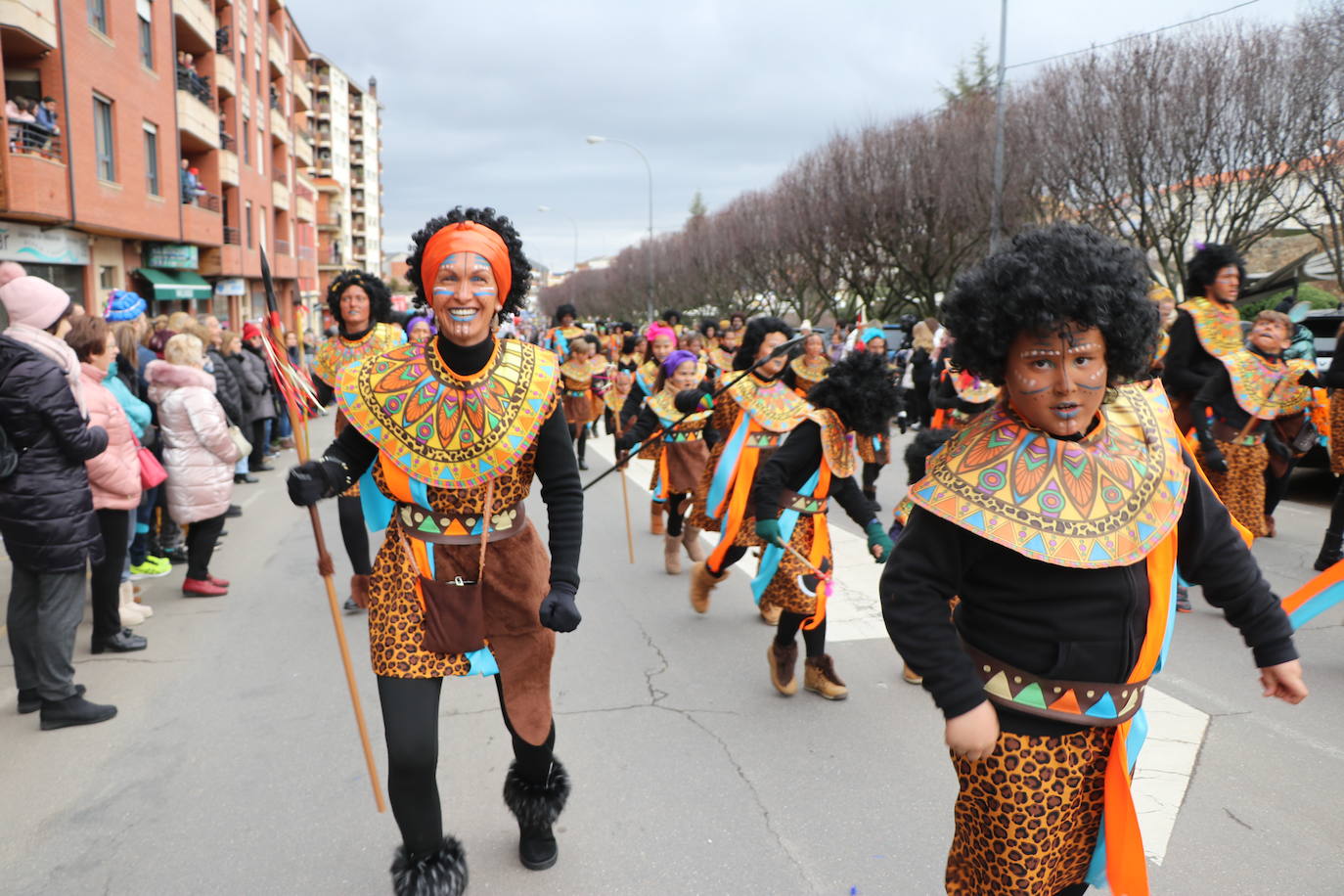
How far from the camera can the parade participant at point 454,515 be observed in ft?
9.24

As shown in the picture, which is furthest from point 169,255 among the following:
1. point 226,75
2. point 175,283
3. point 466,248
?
point 466,248

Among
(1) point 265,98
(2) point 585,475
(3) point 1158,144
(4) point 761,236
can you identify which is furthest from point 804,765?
(1) point 265,98

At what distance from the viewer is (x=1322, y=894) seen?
3.00 m

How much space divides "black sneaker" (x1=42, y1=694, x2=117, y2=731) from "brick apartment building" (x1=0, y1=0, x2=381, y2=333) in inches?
269

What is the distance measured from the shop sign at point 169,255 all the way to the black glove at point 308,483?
25.6 m

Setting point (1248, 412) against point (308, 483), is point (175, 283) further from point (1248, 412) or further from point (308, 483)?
point (308, 483)

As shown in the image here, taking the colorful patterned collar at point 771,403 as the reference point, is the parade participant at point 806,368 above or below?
above

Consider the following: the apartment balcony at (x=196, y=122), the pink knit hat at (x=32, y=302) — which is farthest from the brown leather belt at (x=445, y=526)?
the apartment balcony at (x=196, y=122)

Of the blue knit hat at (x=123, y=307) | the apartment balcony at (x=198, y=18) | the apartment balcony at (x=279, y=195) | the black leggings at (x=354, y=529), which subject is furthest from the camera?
the apartment balcony at (x=279, y=195)

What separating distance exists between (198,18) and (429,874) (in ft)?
98.4

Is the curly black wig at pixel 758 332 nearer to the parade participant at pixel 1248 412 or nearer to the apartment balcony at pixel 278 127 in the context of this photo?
the parade participant at pixel 1248 412

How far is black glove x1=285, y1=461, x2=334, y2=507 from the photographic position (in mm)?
2727

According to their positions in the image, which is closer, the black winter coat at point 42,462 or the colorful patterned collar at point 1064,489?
the colorful patterned collar at point 1064,489

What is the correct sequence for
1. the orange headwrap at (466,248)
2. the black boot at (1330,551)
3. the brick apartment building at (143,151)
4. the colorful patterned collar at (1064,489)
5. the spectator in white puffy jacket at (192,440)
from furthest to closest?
1. the brick apartment building at (143,151)
2. the black boot at (1330,551)
3. the spectator in white puffy jacket at (192,440)
4. the orange headwrap at (466,248)
5. the colorful patterned collar at (1064,489)
